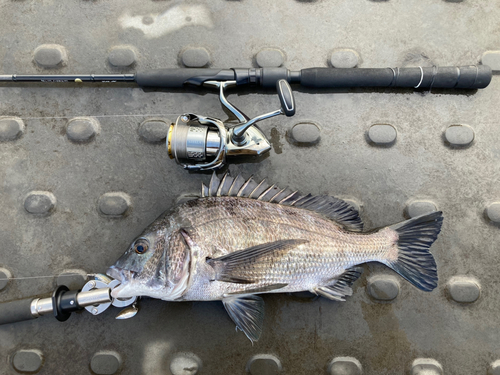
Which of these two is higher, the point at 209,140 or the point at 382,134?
the point at 382,134

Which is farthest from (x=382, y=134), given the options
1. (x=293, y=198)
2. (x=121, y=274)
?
(x=121, y=274)

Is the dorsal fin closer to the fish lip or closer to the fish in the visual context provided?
the fish

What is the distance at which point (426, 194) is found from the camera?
190 centimetres

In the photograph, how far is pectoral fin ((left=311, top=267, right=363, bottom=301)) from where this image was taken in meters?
1.71

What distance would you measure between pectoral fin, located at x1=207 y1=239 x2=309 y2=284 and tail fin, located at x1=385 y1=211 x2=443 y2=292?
67 centimetres

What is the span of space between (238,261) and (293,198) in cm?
48

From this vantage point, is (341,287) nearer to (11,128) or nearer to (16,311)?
(16,311)

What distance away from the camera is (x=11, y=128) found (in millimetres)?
1917

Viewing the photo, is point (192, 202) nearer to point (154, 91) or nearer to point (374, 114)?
point (154, 91)

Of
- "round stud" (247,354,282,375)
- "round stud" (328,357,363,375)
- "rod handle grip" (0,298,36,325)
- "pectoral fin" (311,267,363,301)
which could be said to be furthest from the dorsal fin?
"rod handle grip" (0,298,36,325)

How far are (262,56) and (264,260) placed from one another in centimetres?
121

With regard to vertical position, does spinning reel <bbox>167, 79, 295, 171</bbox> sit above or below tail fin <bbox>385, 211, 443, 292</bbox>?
above

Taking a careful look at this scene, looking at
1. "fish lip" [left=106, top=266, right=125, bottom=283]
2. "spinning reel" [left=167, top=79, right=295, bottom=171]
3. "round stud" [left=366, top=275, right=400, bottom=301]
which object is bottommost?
"round stud" [left=366, top=275, right=400, bottom=301]

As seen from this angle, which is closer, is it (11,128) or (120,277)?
(120,277)
